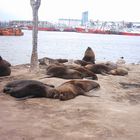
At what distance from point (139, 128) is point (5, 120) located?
2.43 meters

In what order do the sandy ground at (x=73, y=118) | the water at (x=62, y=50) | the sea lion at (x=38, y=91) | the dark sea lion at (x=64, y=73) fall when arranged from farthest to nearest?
the water at (x=62, y=50)
the dark sea lion at (x=64, y=73)
the sea lion at (x=38, y=91)
the sandy ground at (x=73, y=118)

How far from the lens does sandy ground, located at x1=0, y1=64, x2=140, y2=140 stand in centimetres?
714

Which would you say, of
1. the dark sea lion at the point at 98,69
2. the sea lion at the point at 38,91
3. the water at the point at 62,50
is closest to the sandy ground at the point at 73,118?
the sea lion at the point at 38,91

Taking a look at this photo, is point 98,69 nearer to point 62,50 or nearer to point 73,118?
point 73,118

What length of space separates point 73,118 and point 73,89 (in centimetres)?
245

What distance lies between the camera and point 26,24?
172 metres

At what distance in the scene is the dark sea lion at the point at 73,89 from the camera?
10.2 meters

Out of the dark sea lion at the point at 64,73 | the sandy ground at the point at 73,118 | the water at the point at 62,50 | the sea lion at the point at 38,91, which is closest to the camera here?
the sandy ground at the point at 73,118

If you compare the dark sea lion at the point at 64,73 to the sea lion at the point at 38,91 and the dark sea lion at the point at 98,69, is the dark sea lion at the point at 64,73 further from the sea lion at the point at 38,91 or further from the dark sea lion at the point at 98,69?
the sea lion at the point at 38,91

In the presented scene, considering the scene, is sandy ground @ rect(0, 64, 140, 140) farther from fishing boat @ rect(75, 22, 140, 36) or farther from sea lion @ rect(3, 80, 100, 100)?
fishing boat @ rect(75, 22, 140, 36)

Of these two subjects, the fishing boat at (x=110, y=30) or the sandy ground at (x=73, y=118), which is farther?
the fishing boat at (x=110, y=30)

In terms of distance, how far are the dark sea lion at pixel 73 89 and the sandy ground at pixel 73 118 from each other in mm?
203

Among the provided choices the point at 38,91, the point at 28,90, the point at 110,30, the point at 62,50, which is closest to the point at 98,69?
the point at 38,91

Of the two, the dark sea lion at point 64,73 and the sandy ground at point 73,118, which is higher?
the dark sea lion at point 64,73
